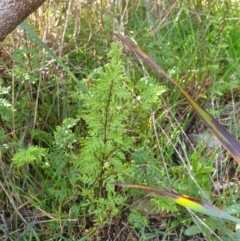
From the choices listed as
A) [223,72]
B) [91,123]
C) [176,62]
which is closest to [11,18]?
[91,123]

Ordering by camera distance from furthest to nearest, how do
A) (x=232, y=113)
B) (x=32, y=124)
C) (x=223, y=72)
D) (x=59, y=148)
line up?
(x=223, y=72) < (x=232, y=113) < (x=32, y=124) < (x=59, y=148)

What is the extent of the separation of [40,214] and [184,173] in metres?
0.57

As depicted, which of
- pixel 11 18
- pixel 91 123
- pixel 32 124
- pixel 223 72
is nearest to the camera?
pixel 11 18

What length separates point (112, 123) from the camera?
1.70 m

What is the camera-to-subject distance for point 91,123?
1685 mm

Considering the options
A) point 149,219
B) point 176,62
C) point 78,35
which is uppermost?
point 78,35

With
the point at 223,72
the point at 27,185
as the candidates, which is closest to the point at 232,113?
the point at 223,72

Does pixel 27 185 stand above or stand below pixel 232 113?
above

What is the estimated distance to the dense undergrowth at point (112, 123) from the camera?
1781 millimetres

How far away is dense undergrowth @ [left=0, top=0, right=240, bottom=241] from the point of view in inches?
70.1

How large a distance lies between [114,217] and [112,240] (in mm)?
86

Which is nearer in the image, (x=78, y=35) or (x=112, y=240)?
(x=112, y=240)

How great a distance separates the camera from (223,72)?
2.45m

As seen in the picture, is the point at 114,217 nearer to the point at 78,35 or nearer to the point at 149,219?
the point at 149,219
